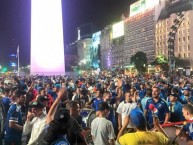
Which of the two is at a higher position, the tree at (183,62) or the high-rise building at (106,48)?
the high-rise building at (106,48)

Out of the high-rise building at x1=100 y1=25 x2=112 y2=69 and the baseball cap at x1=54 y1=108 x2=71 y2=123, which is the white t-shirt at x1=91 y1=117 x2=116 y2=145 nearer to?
the baseball cap at x1=54 y1=108 x2=71 y2=123

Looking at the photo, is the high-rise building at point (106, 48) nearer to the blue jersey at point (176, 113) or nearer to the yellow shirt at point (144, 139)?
the blue jersey at point (176, 113)

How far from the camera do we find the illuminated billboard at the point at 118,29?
6176 inches

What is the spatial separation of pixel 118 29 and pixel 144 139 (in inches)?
6184

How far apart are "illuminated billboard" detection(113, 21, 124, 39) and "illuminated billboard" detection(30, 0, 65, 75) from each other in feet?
328

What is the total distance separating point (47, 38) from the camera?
5600 cm

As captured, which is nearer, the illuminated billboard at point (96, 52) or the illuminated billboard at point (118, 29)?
the illuminated billboard at point (118, 29)

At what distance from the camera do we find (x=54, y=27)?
5559cm

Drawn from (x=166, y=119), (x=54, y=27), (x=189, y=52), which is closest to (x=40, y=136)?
(x=166, y=119)

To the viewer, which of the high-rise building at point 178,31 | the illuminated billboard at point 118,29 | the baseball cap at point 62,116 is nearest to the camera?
the baseball cap at point 62,116

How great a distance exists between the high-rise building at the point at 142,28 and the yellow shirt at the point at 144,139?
4964 inches

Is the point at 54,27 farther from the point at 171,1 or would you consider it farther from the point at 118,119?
the point at 171,1

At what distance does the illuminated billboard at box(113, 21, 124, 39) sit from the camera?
156875 mm

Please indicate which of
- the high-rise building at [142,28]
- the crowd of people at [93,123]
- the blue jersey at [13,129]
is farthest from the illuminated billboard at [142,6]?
the blue jersey at [13,129]
